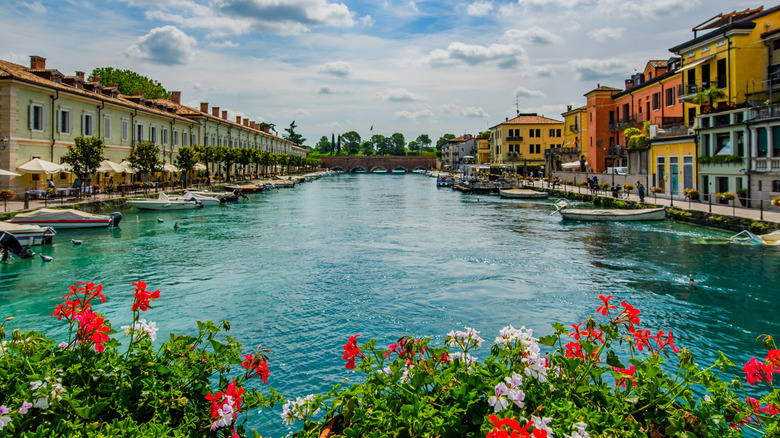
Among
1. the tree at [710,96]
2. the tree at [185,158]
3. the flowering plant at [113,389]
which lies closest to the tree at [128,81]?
the tree at [185,158]

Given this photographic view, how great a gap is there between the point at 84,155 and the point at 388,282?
26.3 m

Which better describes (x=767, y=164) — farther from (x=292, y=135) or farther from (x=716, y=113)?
(x=292, y=135)

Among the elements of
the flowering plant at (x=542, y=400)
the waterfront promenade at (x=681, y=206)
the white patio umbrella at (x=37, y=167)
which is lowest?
the flowering plant at (x=542, y=400)

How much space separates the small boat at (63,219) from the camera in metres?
24.6

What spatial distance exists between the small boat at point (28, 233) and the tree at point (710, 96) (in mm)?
37200

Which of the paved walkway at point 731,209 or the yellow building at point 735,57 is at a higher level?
the yellow building at point 735,57

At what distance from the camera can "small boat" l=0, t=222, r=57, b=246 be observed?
21.2m

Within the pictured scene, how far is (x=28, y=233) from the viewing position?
2180 centimetres

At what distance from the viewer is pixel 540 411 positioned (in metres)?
3.69

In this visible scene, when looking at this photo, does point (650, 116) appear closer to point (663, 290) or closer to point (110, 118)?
point (663, 290)

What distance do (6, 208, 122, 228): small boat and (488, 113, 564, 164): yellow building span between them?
7134 centimetres

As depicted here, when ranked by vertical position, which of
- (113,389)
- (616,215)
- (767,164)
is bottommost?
(113,389)

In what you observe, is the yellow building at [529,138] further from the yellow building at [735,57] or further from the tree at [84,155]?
the tree at [84,155]

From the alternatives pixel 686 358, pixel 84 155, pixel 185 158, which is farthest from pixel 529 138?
pixel 686 358
